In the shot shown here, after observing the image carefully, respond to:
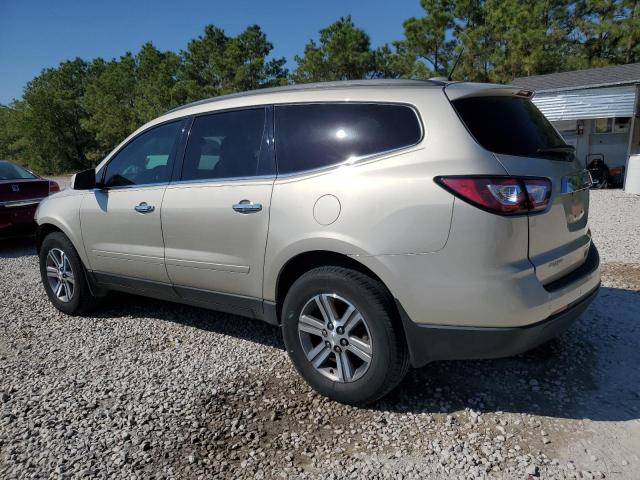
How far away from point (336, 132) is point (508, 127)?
0.96 metres

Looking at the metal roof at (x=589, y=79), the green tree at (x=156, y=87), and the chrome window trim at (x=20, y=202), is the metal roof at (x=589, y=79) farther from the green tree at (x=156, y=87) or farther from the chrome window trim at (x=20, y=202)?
the green tree at (x=156, y=87)

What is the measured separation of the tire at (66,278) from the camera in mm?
4453

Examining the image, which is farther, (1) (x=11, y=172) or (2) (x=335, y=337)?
(1) (x=11, y=172)

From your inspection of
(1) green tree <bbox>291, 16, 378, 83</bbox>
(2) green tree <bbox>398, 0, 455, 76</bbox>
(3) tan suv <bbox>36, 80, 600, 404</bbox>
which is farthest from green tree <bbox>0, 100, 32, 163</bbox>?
(3) tan suv <bbox>36, 80, 600, 404</bbox>

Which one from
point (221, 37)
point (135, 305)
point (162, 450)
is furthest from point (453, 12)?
point (162, 450)

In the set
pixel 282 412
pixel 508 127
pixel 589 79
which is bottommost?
pixel 282 412

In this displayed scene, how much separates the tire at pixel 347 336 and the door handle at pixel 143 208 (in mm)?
1405

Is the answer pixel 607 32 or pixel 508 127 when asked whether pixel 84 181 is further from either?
pixel 607 32

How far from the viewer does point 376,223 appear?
2.53 metres

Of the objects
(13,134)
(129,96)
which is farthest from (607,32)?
(13,134)

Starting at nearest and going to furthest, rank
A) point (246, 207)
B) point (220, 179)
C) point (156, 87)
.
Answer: point (246, 207), point (220, 179), point (156, 87)

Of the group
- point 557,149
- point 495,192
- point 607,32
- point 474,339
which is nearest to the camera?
point 495,192

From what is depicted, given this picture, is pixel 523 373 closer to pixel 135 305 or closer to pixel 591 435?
pixel 591 435

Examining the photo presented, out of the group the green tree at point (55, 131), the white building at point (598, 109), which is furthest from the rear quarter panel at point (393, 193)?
the green tree at point (55, 131)
